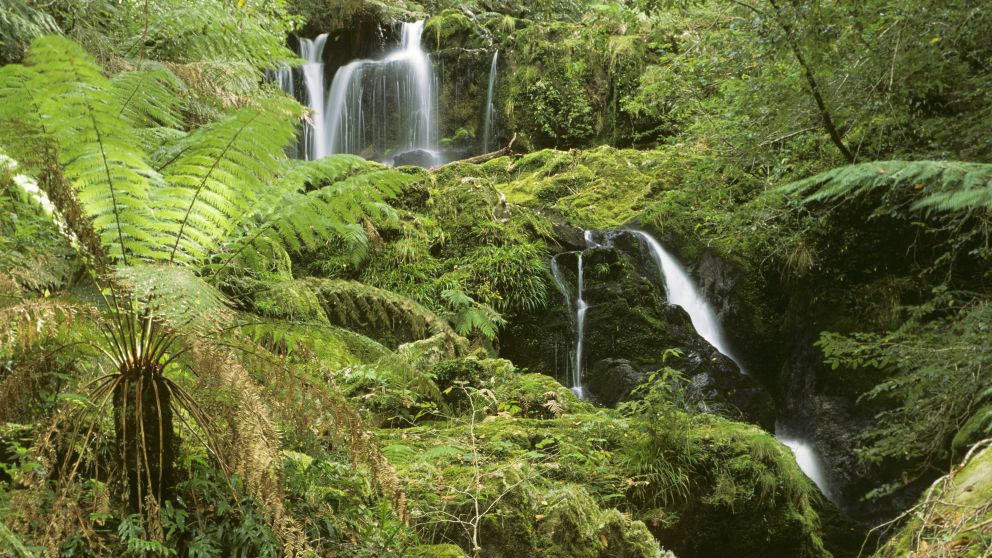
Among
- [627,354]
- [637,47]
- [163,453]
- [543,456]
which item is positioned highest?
[637,47]

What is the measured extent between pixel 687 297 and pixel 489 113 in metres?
7.29

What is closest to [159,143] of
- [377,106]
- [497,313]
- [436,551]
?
[436,551]

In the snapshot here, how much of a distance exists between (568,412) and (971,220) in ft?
12.6

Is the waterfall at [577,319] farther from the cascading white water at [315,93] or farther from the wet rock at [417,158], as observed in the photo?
the wet rock at [417,158]

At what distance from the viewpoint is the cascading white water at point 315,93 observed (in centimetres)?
1326

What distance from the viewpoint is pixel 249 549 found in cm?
206

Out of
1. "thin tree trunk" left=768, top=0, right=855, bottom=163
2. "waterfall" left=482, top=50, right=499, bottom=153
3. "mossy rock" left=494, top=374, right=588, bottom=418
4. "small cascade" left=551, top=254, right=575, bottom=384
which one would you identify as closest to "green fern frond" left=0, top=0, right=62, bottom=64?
"mossy rock" left=494, top=374, right=588, bottom=418

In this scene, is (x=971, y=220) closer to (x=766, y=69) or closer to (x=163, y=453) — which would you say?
(x=766, y=69)

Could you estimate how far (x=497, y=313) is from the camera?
21.5 feet

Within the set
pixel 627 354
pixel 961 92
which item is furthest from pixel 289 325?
pixel 627 354

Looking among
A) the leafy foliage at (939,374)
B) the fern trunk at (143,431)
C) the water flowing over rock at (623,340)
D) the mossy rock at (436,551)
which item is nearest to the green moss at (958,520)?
the leafy foliage at (939,374)

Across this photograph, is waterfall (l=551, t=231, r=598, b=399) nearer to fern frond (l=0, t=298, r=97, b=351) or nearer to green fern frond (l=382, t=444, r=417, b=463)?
green fern frond (l=382, t=444, r=417, b=463)

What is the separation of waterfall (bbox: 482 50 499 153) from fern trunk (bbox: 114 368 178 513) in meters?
12.6

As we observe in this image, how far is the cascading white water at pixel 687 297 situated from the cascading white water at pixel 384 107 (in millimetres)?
6547
